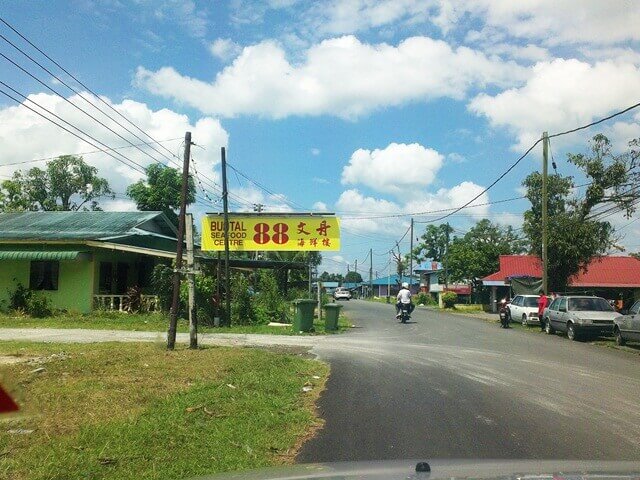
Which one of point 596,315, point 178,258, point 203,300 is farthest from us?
point 203,300

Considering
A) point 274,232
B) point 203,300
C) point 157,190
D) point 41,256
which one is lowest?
point 203,300

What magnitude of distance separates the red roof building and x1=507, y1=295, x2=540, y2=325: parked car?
50.5ft

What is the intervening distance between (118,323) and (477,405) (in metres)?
17.6

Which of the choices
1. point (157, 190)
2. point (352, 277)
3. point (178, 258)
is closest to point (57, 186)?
point (157, 190)

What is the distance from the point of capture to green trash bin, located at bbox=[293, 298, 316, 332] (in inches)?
907

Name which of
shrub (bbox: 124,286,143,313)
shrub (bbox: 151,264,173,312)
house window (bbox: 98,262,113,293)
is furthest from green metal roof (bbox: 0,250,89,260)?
shrub (bbox: 151,264,173,312)

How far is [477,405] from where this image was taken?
360 inches

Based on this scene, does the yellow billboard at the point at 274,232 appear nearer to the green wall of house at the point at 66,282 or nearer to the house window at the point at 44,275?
Result: the green wall of house at the point at 66,282

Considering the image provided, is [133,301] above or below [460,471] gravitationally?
above

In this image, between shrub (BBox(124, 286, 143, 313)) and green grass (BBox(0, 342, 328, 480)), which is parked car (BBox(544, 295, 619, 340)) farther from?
shrub (BBox(124, 286, 143, 313))

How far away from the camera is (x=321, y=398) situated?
9.80 m

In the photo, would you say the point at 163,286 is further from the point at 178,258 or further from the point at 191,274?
the point at 191,274

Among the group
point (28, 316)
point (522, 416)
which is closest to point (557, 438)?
point (522, 416)

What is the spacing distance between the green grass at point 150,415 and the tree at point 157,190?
3306 cm
